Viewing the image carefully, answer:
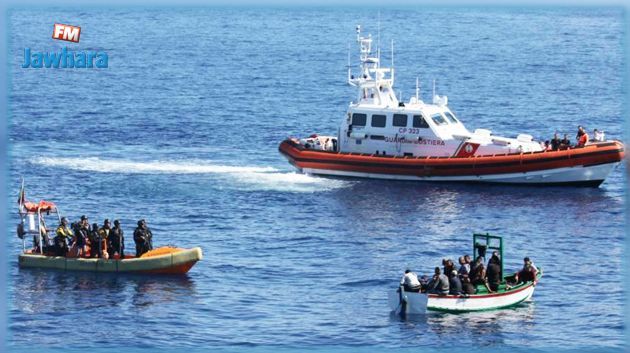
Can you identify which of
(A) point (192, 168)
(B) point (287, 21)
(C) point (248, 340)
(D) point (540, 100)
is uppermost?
(B) point (287, 21)

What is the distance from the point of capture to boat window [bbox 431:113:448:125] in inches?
2483

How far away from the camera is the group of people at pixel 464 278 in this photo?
4125cm

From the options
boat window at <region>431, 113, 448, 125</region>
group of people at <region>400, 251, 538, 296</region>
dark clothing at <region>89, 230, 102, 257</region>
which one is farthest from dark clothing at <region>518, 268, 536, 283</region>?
boat window at <region>431, 113, 448, 125</region>

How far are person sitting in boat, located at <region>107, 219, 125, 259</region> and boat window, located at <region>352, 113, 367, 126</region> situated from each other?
1893cm

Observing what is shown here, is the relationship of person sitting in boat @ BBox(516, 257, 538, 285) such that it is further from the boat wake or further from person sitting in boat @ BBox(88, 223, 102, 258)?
the boat wake

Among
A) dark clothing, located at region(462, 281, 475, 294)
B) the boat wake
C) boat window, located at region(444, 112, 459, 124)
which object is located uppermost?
boat window, located at region(444, 112, 459, 124)

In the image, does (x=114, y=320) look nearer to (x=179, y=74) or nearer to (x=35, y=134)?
(x=35, y=134)

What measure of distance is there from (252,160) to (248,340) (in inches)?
1241

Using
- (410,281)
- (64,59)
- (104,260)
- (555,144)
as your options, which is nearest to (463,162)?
(555,144)

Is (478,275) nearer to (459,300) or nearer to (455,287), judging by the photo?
(455,287)

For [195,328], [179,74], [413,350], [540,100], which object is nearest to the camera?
[413,350]

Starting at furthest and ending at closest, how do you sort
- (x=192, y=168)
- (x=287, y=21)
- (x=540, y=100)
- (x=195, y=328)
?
(x=287, y=21) → (x=540, y=100) → (x=192, y=168) → (x=195, y=328)

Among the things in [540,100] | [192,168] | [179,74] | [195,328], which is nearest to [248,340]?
[195,328]

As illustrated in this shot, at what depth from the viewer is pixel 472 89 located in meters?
99.9
